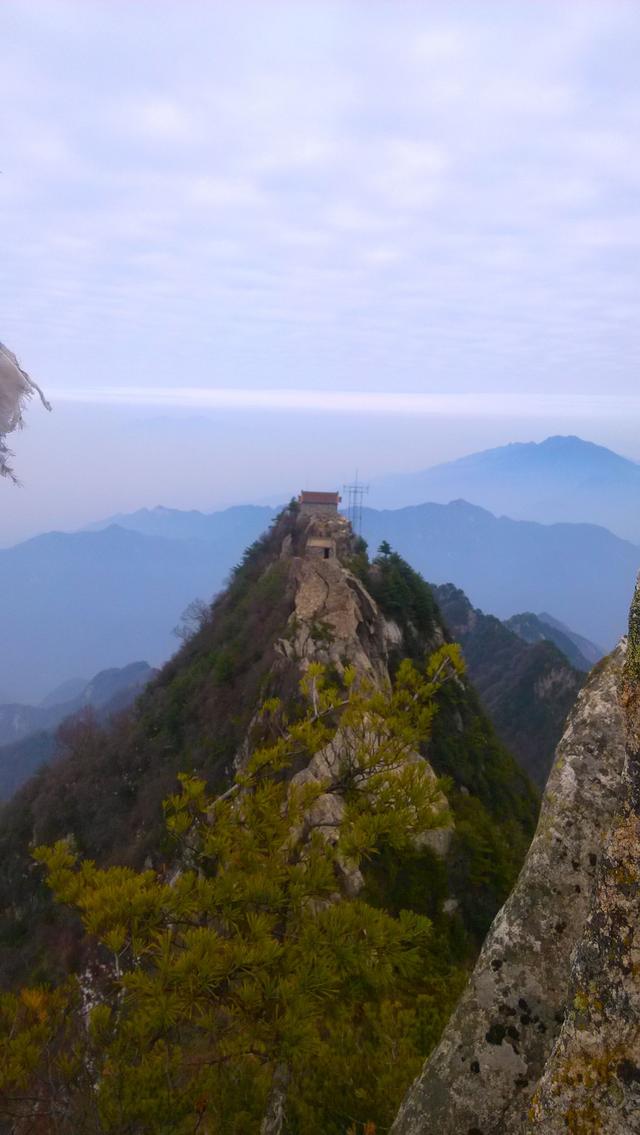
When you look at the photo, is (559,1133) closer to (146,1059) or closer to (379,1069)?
(146,1059)

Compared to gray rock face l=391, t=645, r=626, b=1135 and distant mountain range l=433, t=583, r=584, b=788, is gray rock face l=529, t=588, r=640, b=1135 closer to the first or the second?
gray rock face l=391, t=645, r=626, b=1135

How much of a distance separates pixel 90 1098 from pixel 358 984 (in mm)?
1722

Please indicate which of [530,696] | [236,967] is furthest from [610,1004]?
[530,696]

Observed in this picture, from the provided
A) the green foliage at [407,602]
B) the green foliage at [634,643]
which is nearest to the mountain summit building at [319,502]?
the green foliage at [407,602]

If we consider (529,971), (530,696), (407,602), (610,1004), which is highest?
(610,1004)

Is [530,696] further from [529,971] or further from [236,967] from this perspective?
[236,967]

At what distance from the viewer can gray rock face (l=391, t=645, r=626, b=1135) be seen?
360 cm

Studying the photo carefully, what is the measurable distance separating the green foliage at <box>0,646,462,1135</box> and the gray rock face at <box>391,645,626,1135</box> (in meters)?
0.52

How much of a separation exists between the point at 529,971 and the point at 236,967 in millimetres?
1838

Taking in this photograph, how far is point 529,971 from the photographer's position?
3.72m

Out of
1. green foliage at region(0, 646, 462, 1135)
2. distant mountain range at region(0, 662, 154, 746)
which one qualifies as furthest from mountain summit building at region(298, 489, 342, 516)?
distant mountain range at region(0, 662, 154, 746)

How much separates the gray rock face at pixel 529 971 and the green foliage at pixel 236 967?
0.52 metres

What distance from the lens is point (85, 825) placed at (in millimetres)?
30281

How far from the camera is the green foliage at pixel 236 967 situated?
3.44 metres
